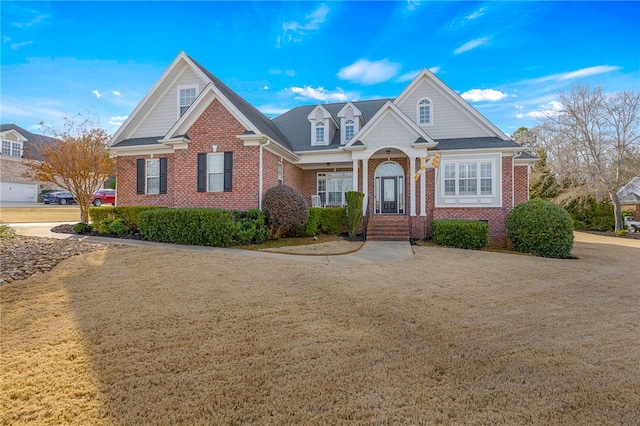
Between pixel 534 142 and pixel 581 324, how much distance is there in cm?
3241

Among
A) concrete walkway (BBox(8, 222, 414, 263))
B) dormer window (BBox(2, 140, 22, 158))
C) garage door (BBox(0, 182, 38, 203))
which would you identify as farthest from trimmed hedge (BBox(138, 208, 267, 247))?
dormer window (BBox(2, 140, 22, 158))

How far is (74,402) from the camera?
2.66 metres

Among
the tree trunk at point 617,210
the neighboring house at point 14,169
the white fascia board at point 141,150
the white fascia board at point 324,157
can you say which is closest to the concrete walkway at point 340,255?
the white fascia board at point 141,150

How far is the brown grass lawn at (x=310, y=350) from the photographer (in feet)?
8.52

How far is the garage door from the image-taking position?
1219 inches

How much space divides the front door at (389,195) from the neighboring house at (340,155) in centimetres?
5

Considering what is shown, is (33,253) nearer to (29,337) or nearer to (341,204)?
(29,337)

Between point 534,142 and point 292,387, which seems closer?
point 292,387

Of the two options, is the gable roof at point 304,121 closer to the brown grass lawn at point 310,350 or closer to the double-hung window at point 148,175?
the double-hung window at point 148,175

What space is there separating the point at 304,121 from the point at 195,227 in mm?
10946

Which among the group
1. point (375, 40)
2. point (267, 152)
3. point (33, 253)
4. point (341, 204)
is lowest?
point (33, 253)

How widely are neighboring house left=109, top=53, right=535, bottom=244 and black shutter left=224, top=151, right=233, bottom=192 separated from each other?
0.14 feet

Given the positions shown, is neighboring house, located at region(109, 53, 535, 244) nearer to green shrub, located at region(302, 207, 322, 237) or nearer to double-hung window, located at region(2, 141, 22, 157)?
green shrub, located at region(302, 207, 322, 237)

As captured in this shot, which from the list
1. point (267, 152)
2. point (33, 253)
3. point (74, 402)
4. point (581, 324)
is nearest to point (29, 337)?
point (74, 402)
